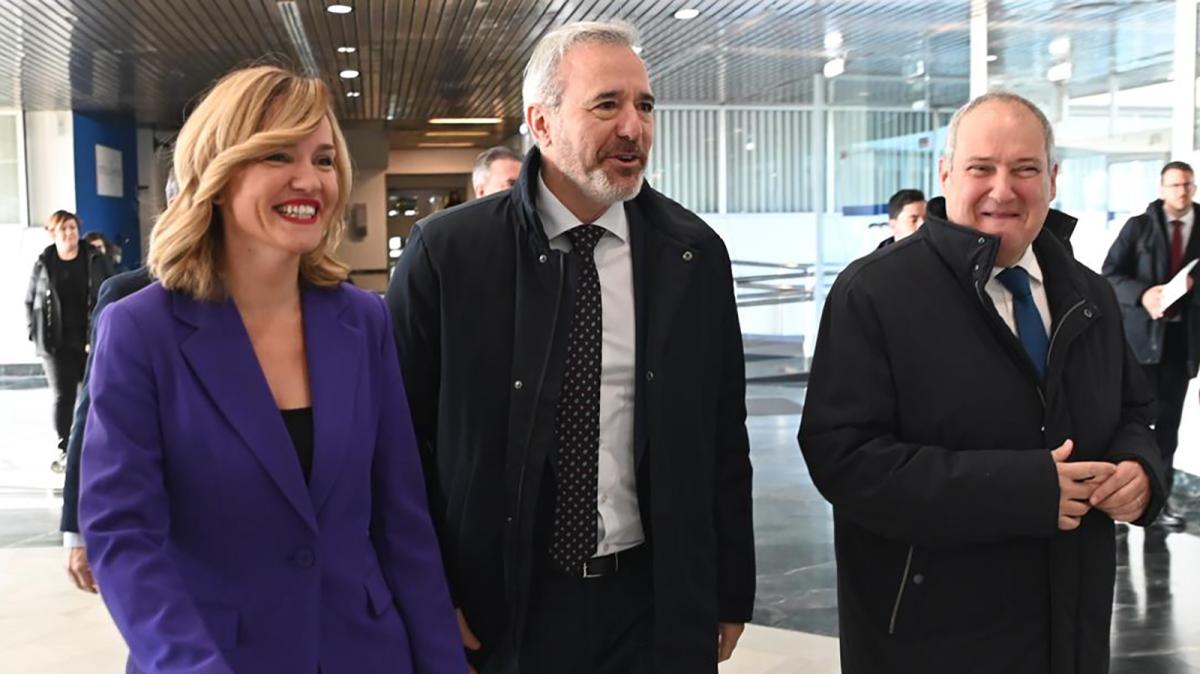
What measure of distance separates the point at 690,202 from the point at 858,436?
12.2 m

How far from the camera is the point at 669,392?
7.67ft

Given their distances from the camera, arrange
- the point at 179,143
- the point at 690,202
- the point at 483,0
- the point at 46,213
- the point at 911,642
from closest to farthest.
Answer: the point at 179,143
the point at 911,642
the point at 483,0
the point at 690,202
the point at 46,213

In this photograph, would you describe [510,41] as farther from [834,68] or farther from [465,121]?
[465,121]

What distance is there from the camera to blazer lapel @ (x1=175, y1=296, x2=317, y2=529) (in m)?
1.87

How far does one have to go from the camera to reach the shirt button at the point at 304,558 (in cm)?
190

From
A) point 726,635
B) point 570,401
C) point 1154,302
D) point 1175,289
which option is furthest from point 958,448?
point 1154,302

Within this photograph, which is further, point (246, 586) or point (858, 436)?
point (858, 436)

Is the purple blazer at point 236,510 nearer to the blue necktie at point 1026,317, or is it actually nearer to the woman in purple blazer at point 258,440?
the woman in purple blazer at point 258,440

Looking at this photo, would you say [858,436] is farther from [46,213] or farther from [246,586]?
[46,213]

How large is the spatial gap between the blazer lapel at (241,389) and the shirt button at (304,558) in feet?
0.14

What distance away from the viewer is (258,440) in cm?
187

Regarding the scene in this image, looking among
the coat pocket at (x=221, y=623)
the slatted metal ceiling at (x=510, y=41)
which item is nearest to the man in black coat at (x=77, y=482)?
the coat pocket at (x=221, y=623)

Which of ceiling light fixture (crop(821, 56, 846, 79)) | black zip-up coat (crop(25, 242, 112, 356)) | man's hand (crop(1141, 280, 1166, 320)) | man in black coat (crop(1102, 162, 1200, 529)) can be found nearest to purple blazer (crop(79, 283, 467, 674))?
man's hand (crop(1141, 280, 1166, 320))

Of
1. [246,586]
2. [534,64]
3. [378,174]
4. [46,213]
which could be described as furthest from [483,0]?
→ [378,174]
